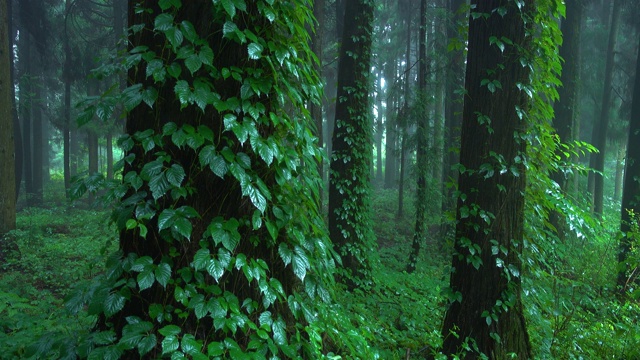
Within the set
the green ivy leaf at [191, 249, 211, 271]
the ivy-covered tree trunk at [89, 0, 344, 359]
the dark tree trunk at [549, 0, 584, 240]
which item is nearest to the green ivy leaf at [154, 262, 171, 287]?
the ivy-covered tree trunk at [89, 0, 344, 359]

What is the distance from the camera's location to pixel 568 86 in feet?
38.2

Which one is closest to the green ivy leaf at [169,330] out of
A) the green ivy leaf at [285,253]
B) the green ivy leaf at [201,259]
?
the green ivy leaf at [201,259]

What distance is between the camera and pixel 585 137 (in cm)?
2586

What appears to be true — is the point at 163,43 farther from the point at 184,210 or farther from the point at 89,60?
the point at 89,60

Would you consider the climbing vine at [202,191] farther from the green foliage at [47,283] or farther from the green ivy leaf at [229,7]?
the green foliage at [47,283]

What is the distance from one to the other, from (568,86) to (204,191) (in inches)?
493

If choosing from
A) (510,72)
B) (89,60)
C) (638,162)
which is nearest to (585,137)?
(638,162)

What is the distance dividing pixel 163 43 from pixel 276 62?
68cm

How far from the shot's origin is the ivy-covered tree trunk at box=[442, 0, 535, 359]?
387cm

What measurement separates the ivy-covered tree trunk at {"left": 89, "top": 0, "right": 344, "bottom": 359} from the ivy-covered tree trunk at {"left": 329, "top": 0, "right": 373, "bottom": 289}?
5.04 meters

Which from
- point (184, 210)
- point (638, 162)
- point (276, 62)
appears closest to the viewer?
point (184, 210)

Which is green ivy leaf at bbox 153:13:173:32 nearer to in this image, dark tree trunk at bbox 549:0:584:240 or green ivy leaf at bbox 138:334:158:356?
green ivy leaf at bbox 138:334:158:356

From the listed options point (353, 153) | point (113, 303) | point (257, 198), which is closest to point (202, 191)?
point (257, 198)

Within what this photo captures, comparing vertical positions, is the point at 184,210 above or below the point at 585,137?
below
